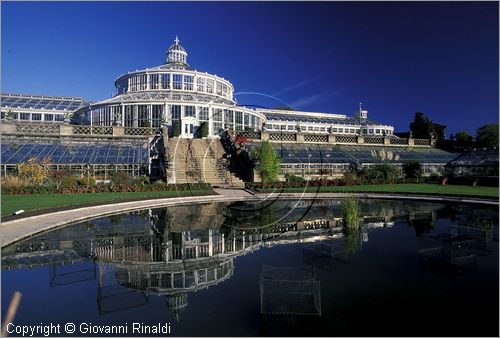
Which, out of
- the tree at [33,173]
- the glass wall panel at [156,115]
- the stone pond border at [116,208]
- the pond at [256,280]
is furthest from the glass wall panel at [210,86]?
the pond at [256,280]

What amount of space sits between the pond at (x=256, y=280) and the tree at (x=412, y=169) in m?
34.2

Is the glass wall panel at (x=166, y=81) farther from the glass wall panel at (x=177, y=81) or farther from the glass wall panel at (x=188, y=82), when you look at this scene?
the glass wall panel at (x=188, y=82)

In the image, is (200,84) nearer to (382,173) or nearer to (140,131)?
(140,131)

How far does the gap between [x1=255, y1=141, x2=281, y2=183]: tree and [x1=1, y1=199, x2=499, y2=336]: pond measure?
2195cm

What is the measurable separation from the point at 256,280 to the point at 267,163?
98.6 feet

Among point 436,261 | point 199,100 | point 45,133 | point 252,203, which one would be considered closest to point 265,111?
point 199,100

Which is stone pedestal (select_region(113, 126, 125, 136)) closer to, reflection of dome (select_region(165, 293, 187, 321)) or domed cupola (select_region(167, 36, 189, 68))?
domed cupola (select_region(167, 36, 189, 68))

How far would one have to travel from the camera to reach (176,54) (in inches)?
2569

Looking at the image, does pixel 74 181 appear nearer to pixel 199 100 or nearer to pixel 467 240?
pixel 199 100

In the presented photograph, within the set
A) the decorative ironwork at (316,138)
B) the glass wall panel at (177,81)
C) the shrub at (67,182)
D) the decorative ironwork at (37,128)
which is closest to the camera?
the shrub at (67,182)

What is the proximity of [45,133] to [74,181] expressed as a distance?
14082 millimetres

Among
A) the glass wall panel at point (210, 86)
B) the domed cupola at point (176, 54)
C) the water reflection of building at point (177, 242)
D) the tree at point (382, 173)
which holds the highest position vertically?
the domed cupola at point (176, 54)

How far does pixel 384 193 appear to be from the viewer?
3278cm

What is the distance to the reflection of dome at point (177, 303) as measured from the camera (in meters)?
7.73
